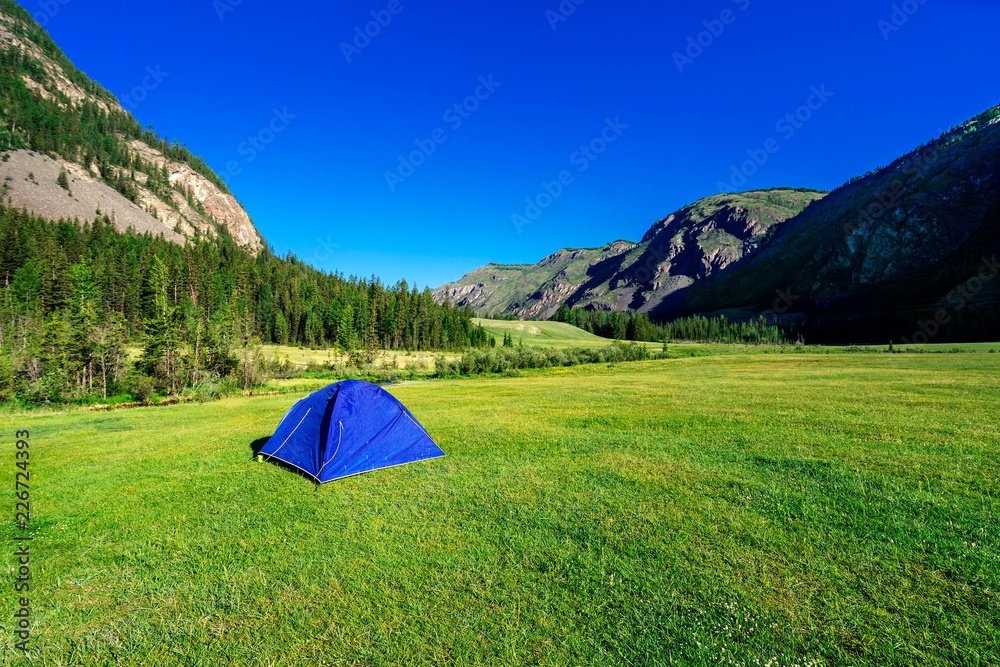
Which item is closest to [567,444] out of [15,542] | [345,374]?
[15,542]

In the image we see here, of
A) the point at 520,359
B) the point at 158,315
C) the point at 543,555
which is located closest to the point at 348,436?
the point at 543,555

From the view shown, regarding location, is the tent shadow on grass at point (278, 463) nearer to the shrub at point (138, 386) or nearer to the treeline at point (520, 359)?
the shrub at point (138, 386)

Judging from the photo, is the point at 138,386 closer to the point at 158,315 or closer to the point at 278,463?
the point at 158,315

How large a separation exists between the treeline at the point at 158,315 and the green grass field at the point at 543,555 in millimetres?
40602

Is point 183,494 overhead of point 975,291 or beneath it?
beneath

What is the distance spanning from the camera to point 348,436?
1331cm

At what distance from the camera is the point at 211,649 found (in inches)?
223

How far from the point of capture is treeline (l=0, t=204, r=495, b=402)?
45.7 metres

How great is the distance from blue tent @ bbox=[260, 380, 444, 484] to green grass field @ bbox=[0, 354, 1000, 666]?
2.19 ft

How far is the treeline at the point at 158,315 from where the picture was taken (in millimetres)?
45656

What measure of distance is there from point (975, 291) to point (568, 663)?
830 feet

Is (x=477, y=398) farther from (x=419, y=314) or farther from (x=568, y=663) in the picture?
(x=419, y=314)

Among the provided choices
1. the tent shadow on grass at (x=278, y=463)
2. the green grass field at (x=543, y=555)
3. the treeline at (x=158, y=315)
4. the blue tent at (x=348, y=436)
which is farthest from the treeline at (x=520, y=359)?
the green grass field at (x=543, y=555)

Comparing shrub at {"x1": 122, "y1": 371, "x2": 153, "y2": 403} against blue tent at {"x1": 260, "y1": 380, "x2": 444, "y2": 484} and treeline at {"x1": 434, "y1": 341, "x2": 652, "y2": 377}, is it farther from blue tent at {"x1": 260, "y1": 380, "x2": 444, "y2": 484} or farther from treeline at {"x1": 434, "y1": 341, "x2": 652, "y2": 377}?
blue tent at {"x1": 260, "y1": 380, "x2": 444, "y2": 484}
